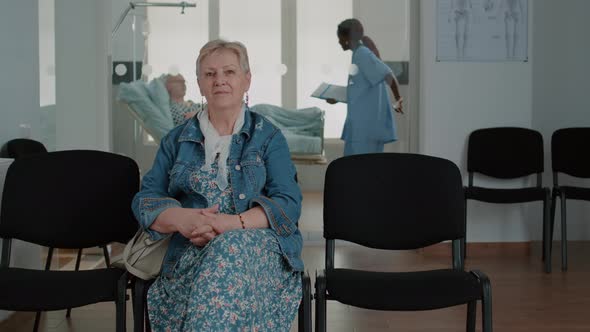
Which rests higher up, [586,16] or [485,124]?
[586,16]

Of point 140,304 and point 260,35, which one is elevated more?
point 260,35

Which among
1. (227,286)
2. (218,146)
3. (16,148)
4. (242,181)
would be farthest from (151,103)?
(227,286)

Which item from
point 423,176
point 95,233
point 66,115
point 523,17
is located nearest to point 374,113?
point 523,17

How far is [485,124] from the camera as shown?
17.1 ft

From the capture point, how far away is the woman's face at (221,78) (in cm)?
255

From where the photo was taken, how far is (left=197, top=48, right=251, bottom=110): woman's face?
8.36 feet

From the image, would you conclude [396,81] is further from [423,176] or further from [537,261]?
[423,176]

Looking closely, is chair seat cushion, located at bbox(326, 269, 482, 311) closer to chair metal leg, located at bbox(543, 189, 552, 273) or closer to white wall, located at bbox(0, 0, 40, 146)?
white wall, located at bbox(0, 0, 40, 146)

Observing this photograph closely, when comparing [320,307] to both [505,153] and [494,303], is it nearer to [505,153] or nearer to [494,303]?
[494,303]

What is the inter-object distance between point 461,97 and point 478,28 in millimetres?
468

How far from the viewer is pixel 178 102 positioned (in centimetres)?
520

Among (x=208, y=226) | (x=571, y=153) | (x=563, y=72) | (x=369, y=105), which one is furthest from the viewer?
(x=563, y=72)

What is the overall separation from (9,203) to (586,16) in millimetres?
4473

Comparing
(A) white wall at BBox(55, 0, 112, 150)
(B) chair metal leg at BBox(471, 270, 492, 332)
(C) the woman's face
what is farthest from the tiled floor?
(A) white wall at BBox(55, 0, 112, 150)
